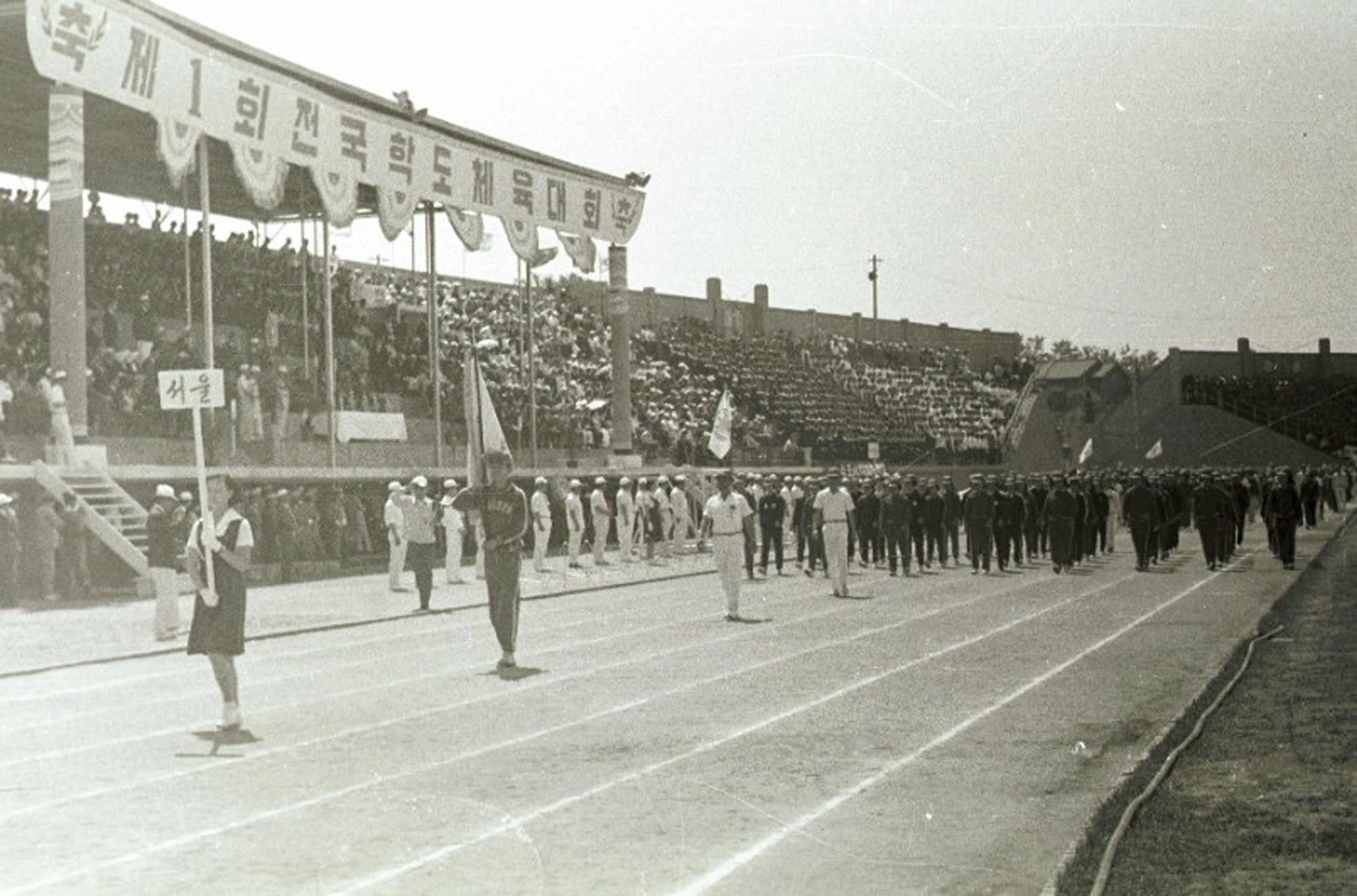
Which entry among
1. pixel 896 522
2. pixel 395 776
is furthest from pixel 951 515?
pixel 395 776

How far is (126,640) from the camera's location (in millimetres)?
19188

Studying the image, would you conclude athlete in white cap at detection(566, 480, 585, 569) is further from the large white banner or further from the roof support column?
the roof support column

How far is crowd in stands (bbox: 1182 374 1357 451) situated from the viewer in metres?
77.6

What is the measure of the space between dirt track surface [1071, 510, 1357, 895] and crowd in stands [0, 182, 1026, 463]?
49.1 feet

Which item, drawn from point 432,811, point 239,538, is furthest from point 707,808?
point 239,538

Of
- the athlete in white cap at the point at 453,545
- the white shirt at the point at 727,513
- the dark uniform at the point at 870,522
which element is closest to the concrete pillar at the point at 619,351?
the dark uniform at the point at 870,522

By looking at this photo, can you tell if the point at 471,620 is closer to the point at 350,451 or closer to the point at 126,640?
the point at 126,640

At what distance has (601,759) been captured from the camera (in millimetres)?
10617

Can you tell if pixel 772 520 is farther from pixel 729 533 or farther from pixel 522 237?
pixel 729 533

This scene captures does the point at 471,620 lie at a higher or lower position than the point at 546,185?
lower

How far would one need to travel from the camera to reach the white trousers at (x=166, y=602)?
19.3m

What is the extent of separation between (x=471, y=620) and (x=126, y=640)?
440 cm

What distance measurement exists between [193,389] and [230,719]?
3980 mm

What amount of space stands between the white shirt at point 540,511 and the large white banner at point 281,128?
5903 millimetres
